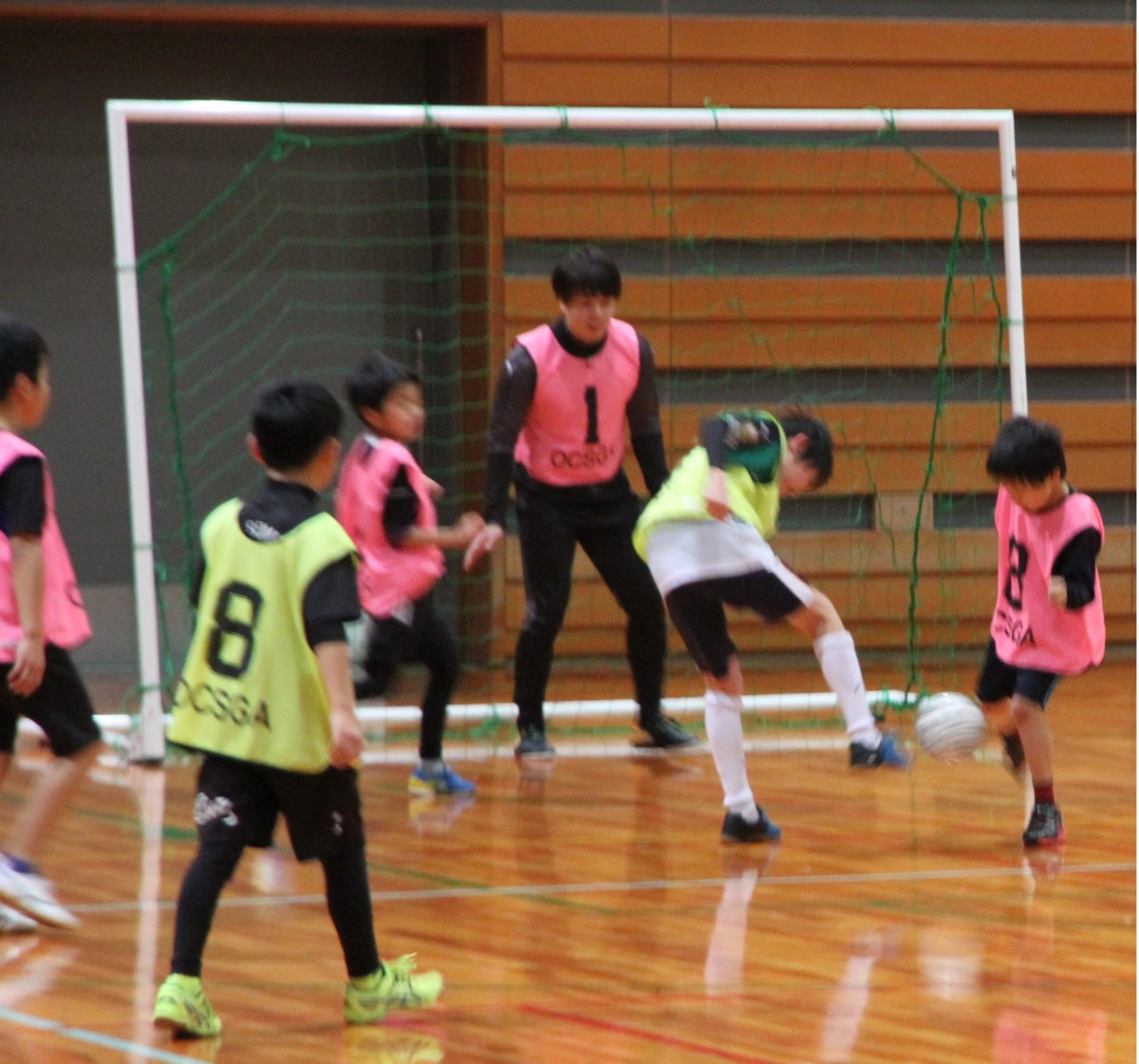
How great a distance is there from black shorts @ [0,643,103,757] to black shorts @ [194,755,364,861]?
2.77 feet

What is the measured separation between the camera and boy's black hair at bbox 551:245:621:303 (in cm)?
592

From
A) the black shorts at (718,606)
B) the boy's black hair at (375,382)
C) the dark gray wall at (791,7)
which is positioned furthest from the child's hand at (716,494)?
the dark gray wall at (791,7)

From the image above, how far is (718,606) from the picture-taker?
5.05m

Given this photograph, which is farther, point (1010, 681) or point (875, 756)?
point (1010, 681)

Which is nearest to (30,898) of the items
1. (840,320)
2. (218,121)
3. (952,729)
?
(952,729)

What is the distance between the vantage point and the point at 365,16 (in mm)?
8492

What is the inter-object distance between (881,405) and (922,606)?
917mm

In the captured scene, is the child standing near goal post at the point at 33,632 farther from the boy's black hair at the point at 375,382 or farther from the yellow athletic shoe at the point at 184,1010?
the boy's black hair at the point at 375,382

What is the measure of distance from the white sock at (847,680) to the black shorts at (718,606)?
14 cm

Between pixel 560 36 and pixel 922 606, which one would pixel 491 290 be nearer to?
pixel 560 36

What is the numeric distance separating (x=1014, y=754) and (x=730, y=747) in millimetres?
872

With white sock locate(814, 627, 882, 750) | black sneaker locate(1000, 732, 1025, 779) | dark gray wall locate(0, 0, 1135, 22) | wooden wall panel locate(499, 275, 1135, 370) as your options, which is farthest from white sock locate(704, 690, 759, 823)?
dark gray wall locate(0, 0, 1135, 22)

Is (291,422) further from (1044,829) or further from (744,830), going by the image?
(1044,829)

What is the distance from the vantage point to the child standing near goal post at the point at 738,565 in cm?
490
